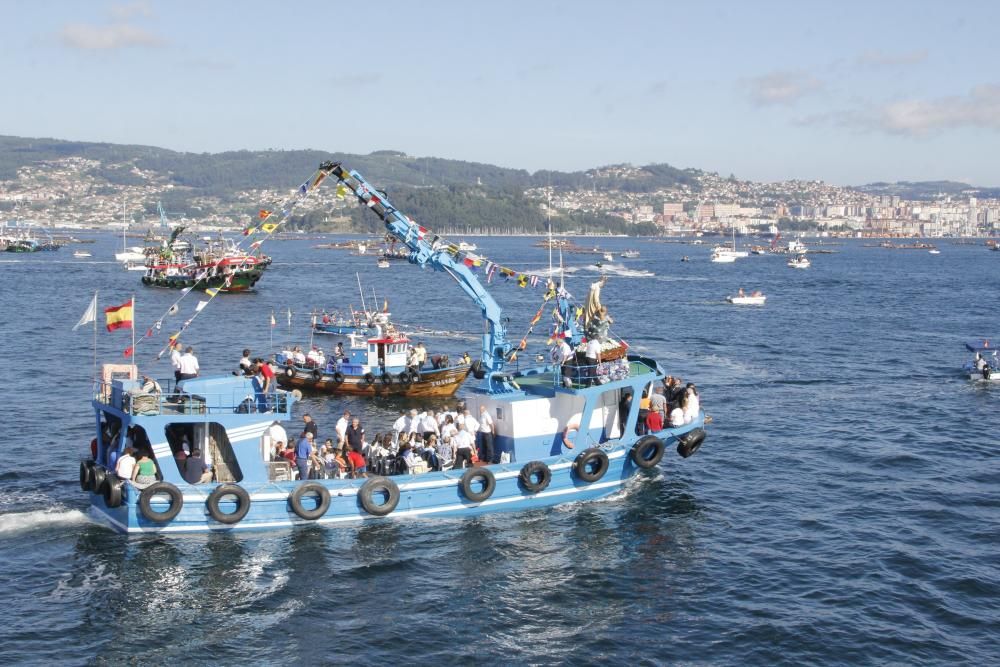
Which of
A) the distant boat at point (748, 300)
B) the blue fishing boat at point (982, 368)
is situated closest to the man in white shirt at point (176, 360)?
the blue fishing boat at point (982, 368)

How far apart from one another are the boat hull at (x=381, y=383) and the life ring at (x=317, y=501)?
18.2 metres

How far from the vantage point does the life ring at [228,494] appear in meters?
22.8

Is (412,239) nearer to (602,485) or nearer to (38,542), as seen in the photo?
(602,485)

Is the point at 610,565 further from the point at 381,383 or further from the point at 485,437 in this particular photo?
the point at 381,383

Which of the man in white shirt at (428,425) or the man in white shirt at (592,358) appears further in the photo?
the man in white shirt at (592,358)

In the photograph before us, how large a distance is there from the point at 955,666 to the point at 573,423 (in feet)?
35.9

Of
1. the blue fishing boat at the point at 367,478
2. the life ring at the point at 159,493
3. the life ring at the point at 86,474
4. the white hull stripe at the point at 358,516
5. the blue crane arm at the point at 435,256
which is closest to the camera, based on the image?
the life ring at the point at 159,493

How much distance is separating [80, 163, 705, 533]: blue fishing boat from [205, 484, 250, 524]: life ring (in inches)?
0.9

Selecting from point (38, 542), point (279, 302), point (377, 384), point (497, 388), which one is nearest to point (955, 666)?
point (497, 388)

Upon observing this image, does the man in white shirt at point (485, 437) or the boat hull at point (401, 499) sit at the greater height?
the man in white shirt at point (485, 437)

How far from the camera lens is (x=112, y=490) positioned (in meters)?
22.7

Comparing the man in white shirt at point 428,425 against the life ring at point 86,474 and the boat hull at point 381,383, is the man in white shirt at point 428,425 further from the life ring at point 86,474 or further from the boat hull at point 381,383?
the boat hull at point 381,383

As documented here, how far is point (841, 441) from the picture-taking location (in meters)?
34.4

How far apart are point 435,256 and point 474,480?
11.6 m
